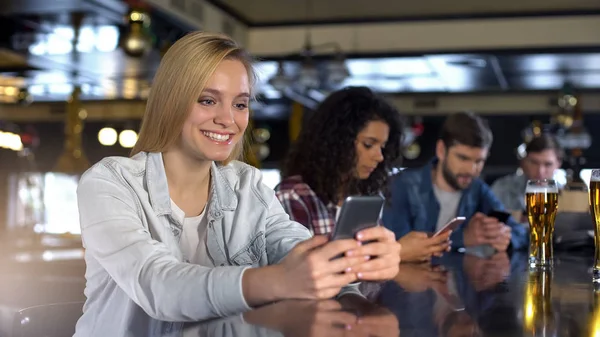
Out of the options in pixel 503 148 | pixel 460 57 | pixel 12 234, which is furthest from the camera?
pixel 503 148

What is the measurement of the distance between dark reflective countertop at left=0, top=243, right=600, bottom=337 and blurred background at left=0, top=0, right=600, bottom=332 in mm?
1617

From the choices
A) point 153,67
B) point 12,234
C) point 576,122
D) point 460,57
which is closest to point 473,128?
point 460,57

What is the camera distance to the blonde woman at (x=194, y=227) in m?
1.29

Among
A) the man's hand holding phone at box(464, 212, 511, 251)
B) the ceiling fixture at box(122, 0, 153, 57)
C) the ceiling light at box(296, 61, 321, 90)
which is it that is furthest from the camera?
the ceiling light at box(296, 61, 321, 90)

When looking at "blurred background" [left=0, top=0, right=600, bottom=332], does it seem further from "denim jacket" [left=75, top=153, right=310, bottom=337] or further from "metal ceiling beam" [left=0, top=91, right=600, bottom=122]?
"denim jacket" [left=75, top=153, right=310, bottom=337]

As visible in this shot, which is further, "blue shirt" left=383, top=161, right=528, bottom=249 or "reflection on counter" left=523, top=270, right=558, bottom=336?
"blue shirt" left=383, top=161, right=528, bottom=249

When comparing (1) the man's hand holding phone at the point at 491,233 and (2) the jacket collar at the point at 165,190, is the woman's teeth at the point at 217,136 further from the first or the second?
(1) the man's hand holding phone at the point at 491,233

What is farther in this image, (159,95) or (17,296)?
(17,296)

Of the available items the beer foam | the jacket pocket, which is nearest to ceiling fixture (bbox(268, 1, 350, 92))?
the beer foam

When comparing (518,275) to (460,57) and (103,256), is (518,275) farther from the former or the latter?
(460,57)

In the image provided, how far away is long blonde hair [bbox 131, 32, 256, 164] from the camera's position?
1.62 metres

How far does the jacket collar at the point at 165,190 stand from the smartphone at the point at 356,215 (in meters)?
0.45

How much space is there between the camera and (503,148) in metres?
14.1

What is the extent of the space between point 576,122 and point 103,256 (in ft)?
28.6
